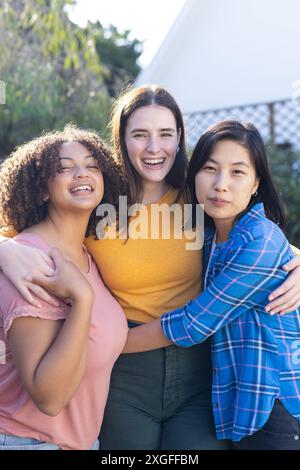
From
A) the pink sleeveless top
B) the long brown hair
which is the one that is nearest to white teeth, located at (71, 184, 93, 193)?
the pink sleeveless top

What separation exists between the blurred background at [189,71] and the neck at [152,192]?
4.65 ft

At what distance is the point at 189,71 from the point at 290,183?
4.24 m

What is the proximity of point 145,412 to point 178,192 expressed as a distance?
0.92 metres

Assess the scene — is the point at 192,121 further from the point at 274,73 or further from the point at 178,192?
the point at 178,192

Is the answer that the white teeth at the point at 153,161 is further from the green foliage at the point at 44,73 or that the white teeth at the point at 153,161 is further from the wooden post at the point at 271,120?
the wooden post at the point at 271,120

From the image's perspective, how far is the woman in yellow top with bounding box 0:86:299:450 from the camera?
245 cm

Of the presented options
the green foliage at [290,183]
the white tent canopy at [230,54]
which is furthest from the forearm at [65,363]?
the white tent canopy at [230,54]

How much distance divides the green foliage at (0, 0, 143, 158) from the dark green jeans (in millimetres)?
3447

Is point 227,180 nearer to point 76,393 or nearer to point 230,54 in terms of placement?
point 76,393

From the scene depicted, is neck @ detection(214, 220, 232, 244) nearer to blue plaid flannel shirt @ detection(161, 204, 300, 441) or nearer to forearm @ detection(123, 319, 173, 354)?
blue plaid flannel shirt @ detection(161, 204, 300, 441)

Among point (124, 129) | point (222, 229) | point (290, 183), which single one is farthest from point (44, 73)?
point (222, 229)

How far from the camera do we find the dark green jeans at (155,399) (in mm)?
2443

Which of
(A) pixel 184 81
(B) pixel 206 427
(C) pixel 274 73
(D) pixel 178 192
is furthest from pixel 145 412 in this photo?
(A) pixel 184 81

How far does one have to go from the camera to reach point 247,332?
88.6 inches
